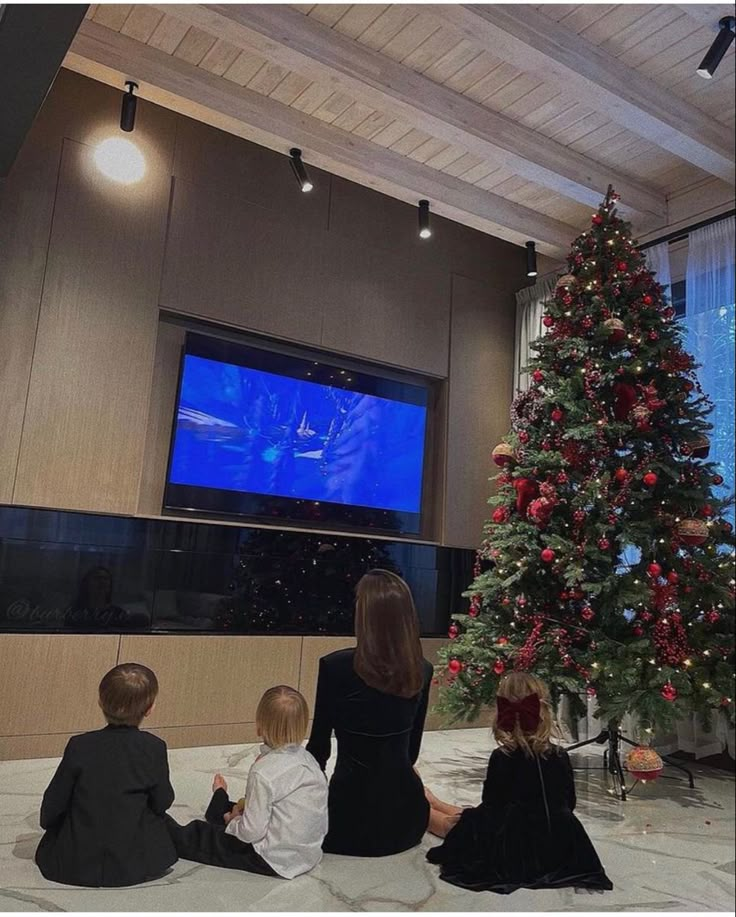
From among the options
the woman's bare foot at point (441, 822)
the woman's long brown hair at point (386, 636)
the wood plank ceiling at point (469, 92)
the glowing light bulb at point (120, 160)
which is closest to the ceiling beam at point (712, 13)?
the wood plank ceiling at point (469, 92)

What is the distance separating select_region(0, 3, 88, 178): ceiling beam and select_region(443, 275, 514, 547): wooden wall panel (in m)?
0.92

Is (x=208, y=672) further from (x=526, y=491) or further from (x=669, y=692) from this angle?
(x=669, y=692)

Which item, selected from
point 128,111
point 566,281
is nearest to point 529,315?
point 566,281

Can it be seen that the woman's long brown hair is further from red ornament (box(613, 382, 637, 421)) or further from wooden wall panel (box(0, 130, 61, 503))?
wooden wall panel (box(0, 130, 61, 503))

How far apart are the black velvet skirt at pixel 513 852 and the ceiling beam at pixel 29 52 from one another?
1.32 meters

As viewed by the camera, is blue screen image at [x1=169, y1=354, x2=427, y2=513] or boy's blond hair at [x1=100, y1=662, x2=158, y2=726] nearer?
boy's blond hair at [x1=100, y1=662, x2=158, y2=726]

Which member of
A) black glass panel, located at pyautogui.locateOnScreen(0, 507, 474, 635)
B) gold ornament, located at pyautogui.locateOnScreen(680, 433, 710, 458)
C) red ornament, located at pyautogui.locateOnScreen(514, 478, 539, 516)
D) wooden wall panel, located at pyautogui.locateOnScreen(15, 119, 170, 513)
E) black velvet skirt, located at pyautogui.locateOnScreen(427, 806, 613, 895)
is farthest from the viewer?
wooden wall panel, located at pyautogui.locateOnScreen(15, 119, 170, 513)

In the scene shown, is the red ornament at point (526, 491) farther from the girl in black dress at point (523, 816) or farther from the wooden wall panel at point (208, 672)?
the wooden wall panel at point (208, 672)

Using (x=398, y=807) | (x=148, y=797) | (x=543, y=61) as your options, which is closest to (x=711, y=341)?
(x=543, y=61)

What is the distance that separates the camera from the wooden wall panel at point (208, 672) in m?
2.45

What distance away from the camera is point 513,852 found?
104 cm

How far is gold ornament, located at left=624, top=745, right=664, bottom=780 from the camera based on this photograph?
689 millimetres

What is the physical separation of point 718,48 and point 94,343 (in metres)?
2.44

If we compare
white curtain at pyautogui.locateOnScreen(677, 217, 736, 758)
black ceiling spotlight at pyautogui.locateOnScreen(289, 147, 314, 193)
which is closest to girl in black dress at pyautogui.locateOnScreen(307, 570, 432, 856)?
white curtain at pyautogui.locateOnScreen(677, 217, 736, 758)
